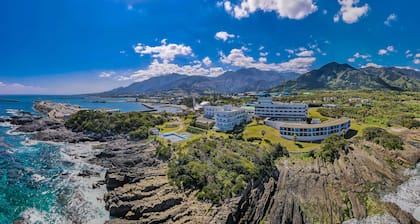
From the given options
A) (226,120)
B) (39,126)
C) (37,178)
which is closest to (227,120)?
(226,120)

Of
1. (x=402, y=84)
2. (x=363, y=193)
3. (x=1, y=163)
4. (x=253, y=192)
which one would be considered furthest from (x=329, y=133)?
(x=402, y=84)

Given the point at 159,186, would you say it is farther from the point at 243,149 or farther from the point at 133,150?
the point at 133,150

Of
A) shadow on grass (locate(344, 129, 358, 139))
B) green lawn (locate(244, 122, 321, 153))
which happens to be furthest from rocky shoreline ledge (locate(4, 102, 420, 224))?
shadow on grass (locate(344, 129, 358, 139))

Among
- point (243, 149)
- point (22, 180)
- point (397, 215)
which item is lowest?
point (397, 215)

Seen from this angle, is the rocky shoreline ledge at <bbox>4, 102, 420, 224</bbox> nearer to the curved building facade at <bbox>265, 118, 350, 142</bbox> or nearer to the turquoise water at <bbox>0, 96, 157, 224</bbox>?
the turquoise water at <bbox>0, 96, 157, 224</bbox>

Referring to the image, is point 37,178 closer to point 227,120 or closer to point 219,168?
point 219,168

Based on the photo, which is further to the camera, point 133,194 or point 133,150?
point 133,150
